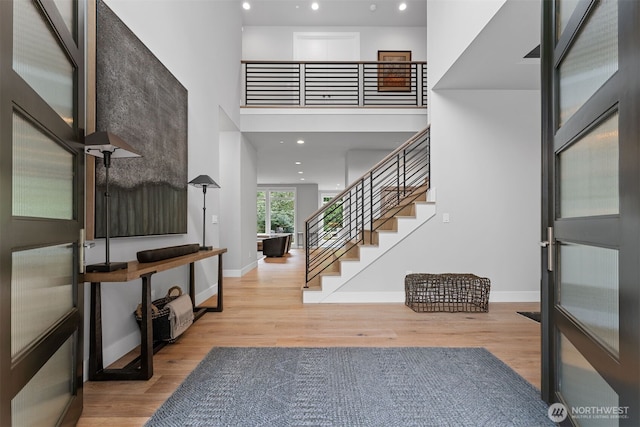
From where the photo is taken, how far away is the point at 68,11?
161 cm

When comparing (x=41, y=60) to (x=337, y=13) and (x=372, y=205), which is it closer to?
(x=372, y=205)

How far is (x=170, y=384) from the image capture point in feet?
6.96

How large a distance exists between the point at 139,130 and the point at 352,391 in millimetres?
2444

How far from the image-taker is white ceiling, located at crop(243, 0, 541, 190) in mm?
2975

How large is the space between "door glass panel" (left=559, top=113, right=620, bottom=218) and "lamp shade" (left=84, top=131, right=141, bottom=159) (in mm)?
2227

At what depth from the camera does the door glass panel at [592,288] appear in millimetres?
1177

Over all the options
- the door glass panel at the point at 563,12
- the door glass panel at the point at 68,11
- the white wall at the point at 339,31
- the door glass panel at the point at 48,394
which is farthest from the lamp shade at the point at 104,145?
the white wall at the point at 339,31

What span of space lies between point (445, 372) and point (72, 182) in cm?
240

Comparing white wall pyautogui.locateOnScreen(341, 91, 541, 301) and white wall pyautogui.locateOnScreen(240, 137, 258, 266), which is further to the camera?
white wall pyautogui.locateOnScreen(240, 137, 258, 266)

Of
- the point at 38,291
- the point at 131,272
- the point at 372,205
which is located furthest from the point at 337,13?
the point at 38,291

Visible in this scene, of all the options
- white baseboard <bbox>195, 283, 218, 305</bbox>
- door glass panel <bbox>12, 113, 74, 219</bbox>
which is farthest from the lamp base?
white baseboard <bbox>195, 283, 218, 305</bbox>

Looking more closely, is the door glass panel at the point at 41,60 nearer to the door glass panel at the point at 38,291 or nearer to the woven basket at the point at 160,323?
the door glass panel at the point at 38,291

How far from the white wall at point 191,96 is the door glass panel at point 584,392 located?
2.65 m

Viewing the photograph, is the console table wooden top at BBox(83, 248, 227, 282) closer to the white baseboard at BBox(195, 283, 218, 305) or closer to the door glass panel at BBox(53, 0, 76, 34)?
the door glass panel at BBox(53, 0, 76, 34)
